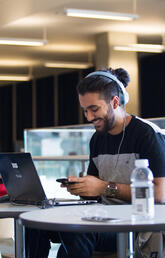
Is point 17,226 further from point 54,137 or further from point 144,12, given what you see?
point 144,12

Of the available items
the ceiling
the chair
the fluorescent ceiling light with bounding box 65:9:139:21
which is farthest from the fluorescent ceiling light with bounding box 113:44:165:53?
the chair

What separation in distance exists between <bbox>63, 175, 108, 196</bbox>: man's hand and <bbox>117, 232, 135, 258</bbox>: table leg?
1.26 ft

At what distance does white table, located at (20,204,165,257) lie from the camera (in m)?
1.55

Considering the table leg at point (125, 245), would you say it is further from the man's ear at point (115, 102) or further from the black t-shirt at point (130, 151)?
the man's ear at point (115, 102)

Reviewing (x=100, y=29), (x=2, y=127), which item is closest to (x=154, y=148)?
(x=100, y=29)

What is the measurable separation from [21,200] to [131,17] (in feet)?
18.9

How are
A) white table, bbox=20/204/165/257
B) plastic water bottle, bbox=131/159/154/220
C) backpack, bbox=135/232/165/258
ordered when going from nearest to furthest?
white table, bbox=20/204/165/257 < plastic water bottle, bbox=131/159/154/220 < backpack, bbox=135/232/165/258

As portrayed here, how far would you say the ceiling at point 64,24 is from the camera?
847cm

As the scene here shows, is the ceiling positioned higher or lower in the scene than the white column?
higher

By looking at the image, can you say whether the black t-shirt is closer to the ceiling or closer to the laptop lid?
the laptop lid

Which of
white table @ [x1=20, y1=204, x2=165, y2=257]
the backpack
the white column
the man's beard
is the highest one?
the white column

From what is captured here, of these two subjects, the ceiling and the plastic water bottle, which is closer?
the plastic water bottle

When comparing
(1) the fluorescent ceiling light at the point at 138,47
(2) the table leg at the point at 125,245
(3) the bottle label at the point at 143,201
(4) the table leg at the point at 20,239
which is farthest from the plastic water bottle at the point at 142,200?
(1) the fluorescent ceiling light at the point at 138,47

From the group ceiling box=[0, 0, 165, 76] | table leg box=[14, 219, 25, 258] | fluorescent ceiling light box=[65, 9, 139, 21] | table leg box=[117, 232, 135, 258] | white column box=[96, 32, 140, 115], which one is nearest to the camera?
table leg box=[117, 232, 135, 258]
